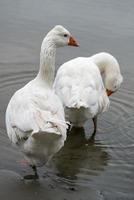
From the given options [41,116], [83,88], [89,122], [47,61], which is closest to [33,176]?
[41,116]

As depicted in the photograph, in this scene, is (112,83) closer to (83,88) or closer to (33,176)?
(83,88)

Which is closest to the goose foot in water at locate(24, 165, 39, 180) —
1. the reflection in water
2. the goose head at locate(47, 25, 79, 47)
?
the reflection in water

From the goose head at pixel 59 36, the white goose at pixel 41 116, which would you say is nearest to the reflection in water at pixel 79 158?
the white goose at pixel 41 116

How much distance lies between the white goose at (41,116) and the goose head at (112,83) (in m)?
2.37

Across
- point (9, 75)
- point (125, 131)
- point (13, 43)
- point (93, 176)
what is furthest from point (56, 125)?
point (13, 43)

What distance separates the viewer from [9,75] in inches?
438

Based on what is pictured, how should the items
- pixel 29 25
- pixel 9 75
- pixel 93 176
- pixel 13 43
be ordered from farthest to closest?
pixel 29 25 < pixel 13 43 < pixel 9 75 < pixel 93 176

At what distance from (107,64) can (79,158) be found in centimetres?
251

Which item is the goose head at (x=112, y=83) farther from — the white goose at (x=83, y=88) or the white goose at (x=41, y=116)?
the white goose at (x=41, y=116)

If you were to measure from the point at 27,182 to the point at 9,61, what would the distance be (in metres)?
5.01

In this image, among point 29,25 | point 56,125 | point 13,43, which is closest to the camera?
point 56,125

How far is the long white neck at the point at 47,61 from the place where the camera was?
7.45 m

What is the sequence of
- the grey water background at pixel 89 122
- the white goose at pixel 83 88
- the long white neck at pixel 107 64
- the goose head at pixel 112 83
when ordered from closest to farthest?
1. the grey water background at pixel 89 122
2. the white goose at pixel 83 88
3. the goose head at pixel 112 83
4. the long white neck at pixel 107 64

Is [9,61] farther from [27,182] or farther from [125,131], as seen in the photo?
[27,182]
